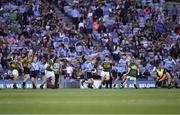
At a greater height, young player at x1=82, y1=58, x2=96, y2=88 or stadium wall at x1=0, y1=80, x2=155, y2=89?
young player at x1=82, y1=58, x2=96, y2=88

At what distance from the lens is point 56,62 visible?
22.7 m

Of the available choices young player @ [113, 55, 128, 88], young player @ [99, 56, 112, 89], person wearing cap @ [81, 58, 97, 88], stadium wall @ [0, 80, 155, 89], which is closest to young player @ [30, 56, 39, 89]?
stadium wall @ [0, 80, 155, 89]

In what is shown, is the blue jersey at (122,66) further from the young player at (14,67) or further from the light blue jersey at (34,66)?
the young player at (14,67)

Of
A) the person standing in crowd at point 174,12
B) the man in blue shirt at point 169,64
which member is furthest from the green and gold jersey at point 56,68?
the person standing in crowd at point 174,12

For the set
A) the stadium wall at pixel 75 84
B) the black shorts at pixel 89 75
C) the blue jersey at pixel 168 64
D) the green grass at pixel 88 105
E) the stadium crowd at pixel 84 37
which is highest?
the stadium crowd at pixel 84 37

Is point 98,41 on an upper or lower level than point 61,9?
lower

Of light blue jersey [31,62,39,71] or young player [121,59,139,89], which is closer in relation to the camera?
young player [121,59,139,89]

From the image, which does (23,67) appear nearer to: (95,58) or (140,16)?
(95,58)

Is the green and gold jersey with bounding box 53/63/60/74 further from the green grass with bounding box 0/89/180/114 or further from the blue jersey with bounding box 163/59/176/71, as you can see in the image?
the green grass with bounding box 0/89/180/114

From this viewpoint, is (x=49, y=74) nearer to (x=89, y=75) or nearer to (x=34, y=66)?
(x=34, y=66)

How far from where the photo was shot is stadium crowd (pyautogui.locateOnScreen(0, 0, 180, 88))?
925 inches

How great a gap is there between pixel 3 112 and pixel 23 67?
10268 millimetres

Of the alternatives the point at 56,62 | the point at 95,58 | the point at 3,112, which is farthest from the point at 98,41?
the point at 3,112

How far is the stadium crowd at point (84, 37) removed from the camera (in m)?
23.5
